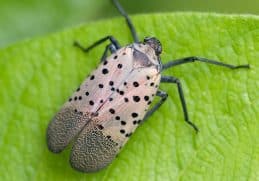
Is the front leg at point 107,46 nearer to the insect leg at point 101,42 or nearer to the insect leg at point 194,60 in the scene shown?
the insect leg at point 101,42

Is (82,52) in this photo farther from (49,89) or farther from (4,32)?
(4,32)

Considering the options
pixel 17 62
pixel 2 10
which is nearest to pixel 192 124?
pixel 17 62

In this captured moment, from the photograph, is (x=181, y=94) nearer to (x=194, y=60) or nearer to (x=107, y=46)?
(x=194, y=60)

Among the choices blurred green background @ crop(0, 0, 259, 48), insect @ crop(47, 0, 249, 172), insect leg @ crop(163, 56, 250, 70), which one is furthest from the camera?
blurred green background @ crop(0, 0, 259, 48)

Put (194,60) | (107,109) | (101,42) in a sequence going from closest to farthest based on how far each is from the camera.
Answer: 1. (194,60)
2. (107,109)
3. (101,42)

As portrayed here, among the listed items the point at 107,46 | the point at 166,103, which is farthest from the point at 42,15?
the point at 166,103

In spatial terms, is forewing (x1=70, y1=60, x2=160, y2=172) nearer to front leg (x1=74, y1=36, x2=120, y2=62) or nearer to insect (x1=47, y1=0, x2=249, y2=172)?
insect (x1=47, y1=0, x2=249, y2=172)

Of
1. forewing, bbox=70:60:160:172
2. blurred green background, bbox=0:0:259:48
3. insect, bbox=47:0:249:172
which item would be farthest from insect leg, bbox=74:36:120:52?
blurred green background, bbox=0:0:259:48
